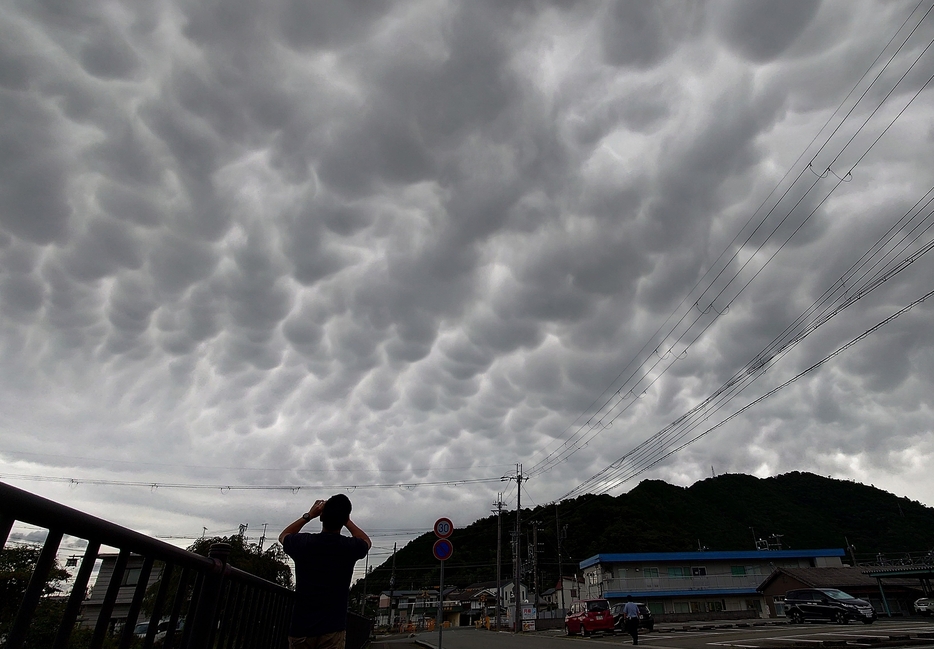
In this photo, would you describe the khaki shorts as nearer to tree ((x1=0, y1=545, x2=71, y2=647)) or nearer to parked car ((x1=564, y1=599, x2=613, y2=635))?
tree ((x1=0, y1=545, x2=71, y2=647))

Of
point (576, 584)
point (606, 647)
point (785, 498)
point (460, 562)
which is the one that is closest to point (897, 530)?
point (785, 498)

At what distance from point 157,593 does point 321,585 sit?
1126 millimetres

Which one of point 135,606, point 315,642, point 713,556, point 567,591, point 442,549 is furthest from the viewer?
point 567,591

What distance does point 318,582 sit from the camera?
314 cm

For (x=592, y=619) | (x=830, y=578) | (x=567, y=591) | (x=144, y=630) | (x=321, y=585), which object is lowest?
(x=144, y=630)

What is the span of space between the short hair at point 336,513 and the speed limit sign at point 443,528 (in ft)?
24.7

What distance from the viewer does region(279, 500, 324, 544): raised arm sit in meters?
3.35

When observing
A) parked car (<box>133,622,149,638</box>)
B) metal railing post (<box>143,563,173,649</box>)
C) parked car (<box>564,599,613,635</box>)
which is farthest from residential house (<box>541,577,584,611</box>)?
metal railing post (<box>143,563,173,649</box>)

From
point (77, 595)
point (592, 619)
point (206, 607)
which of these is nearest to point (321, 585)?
point (206, 607)

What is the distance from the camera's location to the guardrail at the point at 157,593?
1.31m

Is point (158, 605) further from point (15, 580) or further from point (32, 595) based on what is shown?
point (32, 595)

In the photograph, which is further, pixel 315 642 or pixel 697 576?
pixel 697 576

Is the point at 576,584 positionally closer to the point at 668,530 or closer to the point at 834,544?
the point at 668,530

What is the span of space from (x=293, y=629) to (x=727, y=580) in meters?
47.3
